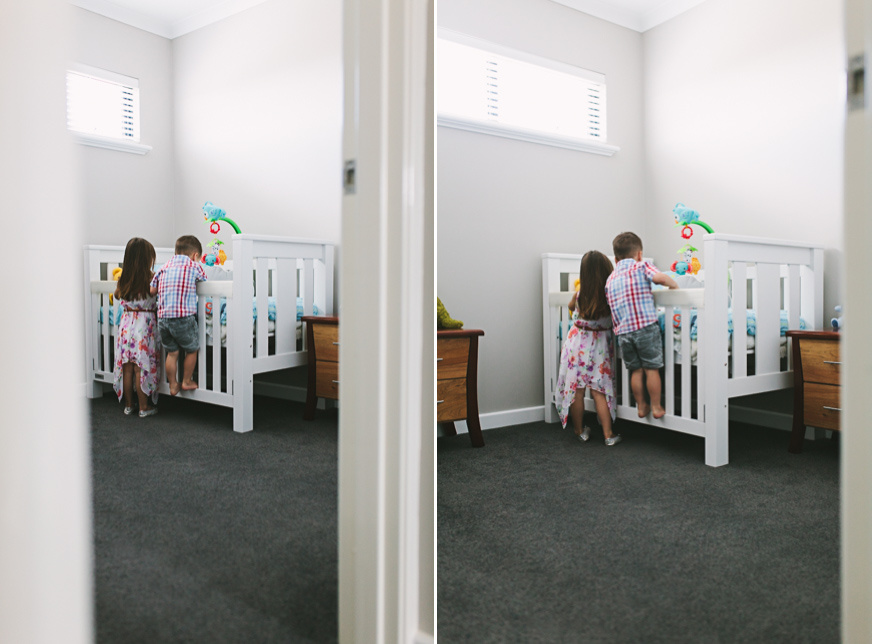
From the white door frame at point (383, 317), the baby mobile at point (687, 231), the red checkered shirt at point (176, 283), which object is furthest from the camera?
the baby mobile at point (687, 231)

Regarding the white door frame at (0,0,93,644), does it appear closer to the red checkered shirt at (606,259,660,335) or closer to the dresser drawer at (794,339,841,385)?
the red checkered shirt at (606,259,660,335)

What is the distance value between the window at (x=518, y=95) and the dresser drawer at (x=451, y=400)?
3.14 feet

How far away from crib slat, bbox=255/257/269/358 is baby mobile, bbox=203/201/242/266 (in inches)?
11.5

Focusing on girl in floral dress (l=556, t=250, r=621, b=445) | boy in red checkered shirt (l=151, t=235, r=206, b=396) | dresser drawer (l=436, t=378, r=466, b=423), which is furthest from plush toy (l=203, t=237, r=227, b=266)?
girl in floral dress (l=556, t=250, r=621, b=445)

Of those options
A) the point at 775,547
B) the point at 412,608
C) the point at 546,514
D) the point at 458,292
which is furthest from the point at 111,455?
the point at 458,292

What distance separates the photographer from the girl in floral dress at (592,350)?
6.84 ft

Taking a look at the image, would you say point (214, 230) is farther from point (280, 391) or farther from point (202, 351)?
point (280, 391)

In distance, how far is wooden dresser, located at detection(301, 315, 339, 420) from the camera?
1.43 meters

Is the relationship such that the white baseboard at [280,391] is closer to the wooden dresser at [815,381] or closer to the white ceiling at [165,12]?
the white ceiling at [165,12]

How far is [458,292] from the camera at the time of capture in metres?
2.25

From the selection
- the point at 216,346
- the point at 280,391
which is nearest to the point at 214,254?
the point at 216,346

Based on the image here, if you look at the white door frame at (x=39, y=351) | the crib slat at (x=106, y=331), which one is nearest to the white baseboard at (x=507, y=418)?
the crib slat at (x=106, y=331)

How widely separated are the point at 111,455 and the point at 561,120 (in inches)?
88.5

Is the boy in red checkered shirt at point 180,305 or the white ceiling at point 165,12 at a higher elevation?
the white ceiling at point 165,12
